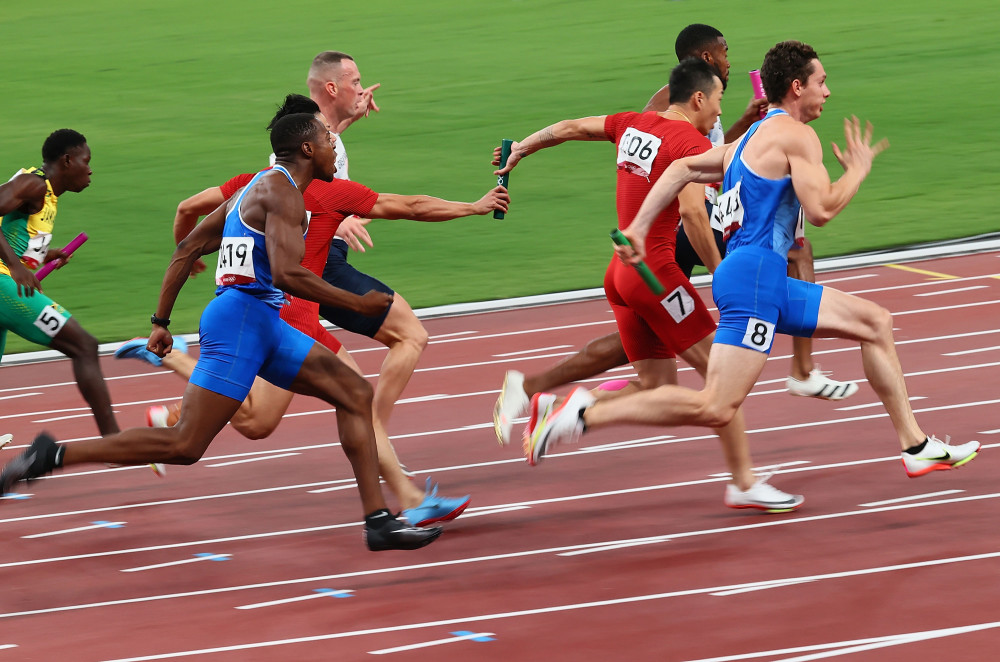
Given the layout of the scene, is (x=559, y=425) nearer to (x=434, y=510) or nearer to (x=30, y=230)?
(x=434, y=510)

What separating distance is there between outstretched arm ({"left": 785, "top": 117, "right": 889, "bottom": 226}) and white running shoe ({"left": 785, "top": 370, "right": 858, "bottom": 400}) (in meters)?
2.32

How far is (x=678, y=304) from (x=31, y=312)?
351cm

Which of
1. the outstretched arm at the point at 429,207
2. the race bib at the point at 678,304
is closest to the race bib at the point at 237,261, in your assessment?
the outstretched arm at the point at 429,207

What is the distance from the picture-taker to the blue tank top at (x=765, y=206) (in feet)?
23.2

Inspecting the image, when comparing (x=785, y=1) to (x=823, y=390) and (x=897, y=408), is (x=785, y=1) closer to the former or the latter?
(x=823, y=390)

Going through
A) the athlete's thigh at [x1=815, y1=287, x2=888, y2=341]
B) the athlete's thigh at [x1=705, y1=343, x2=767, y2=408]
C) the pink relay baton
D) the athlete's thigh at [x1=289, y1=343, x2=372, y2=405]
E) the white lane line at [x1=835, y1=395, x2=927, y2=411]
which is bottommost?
the white lane line at [x1=835, y1=395, x2=927, y2=411]

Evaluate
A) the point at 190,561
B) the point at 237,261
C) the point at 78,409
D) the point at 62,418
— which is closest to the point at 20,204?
the point at 62,418

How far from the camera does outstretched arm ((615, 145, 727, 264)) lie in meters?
7.29

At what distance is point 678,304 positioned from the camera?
25.1 feet

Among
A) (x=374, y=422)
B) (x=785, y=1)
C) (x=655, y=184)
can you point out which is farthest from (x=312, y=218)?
(x=785, y=1)

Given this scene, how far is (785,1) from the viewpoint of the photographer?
29.5m

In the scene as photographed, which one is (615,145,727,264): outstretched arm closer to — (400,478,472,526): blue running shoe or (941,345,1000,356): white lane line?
(400,478,472,526): blue running shoe

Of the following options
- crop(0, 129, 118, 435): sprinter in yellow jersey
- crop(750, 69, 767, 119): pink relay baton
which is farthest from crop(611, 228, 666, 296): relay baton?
crop(0, 129, 118, 435): sprinter in yellow jersey

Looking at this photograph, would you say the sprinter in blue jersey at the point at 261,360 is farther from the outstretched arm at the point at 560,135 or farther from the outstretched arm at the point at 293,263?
the outstretched arm at the point at 560,135
